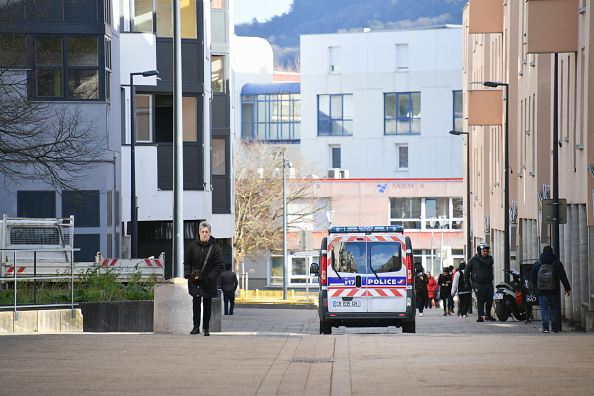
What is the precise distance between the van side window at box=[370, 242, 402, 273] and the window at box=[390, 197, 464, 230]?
177 ft

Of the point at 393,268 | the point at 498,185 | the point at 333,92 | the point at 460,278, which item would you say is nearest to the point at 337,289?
the point at 393,268

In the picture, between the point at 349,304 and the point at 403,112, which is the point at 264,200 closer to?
the point at 403,112

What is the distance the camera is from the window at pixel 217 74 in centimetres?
4356

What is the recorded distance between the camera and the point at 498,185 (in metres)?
48.4

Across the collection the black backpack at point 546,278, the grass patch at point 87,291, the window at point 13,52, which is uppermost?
the window at point 13,52

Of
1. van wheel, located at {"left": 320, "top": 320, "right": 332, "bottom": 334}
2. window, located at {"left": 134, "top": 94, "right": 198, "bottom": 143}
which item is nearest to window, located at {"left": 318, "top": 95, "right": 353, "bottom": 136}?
window, located at {"left": 134, "top": 94, "right": 198, "bottom": 143}

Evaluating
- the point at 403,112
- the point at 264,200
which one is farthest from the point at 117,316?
the point at 403,112

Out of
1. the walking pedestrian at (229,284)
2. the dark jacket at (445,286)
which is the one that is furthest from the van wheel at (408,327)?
the dark jacket at (445,286)

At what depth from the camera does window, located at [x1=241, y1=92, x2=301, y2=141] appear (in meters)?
97.3

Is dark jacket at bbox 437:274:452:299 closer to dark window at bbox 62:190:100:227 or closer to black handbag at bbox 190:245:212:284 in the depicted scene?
dark window at bbox 62:190:100:227

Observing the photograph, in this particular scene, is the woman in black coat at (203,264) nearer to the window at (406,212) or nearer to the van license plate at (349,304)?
the van license plate at (349,304)

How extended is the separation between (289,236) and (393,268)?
50256 mm

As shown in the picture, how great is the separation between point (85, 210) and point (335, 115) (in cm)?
5476

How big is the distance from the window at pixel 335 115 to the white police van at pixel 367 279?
2404 inches
